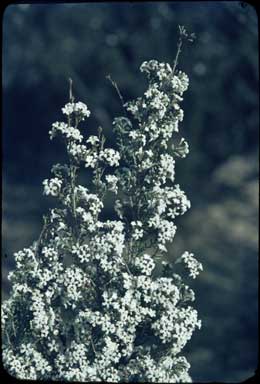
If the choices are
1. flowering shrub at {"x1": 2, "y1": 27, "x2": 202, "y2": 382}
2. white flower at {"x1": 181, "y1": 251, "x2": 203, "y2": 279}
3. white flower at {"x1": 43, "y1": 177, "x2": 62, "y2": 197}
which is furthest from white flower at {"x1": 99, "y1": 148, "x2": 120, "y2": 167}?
white flower at {"x1": 181, "y1": 251, "x2": 203, "y2": 279}

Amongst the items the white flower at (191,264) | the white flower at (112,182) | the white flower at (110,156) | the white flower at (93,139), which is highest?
the white flower at (93,139)

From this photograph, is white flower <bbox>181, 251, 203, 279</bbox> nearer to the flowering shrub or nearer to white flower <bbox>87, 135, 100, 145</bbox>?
the flowering shrub

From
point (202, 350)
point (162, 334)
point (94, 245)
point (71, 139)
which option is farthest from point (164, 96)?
point (202, 350)

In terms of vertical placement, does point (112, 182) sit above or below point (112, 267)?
above

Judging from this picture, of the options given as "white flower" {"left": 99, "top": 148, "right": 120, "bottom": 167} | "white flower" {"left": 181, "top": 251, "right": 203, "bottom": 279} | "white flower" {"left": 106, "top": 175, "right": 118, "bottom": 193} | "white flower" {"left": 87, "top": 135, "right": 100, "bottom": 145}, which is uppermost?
"white flower" {"left": 87, "top": 135, "right": 100, "bottom": 145}

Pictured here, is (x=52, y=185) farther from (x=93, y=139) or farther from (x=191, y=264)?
(x=191, y=264)

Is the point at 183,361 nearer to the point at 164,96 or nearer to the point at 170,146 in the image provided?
the point at 170,146

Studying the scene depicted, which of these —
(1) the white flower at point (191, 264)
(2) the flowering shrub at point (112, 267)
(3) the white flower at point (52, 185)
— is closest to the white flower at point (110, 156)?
(2) the flowering shrub at point (112, 267)

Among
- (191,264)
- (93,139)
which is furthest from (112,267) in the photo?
(93,139)

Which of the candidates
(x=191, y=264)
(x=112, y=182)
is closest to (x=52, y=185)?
(x=112, y=182)

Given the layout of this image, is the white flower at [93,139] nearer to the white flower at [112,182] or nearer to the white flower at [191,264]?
the white flower at [112,182]
